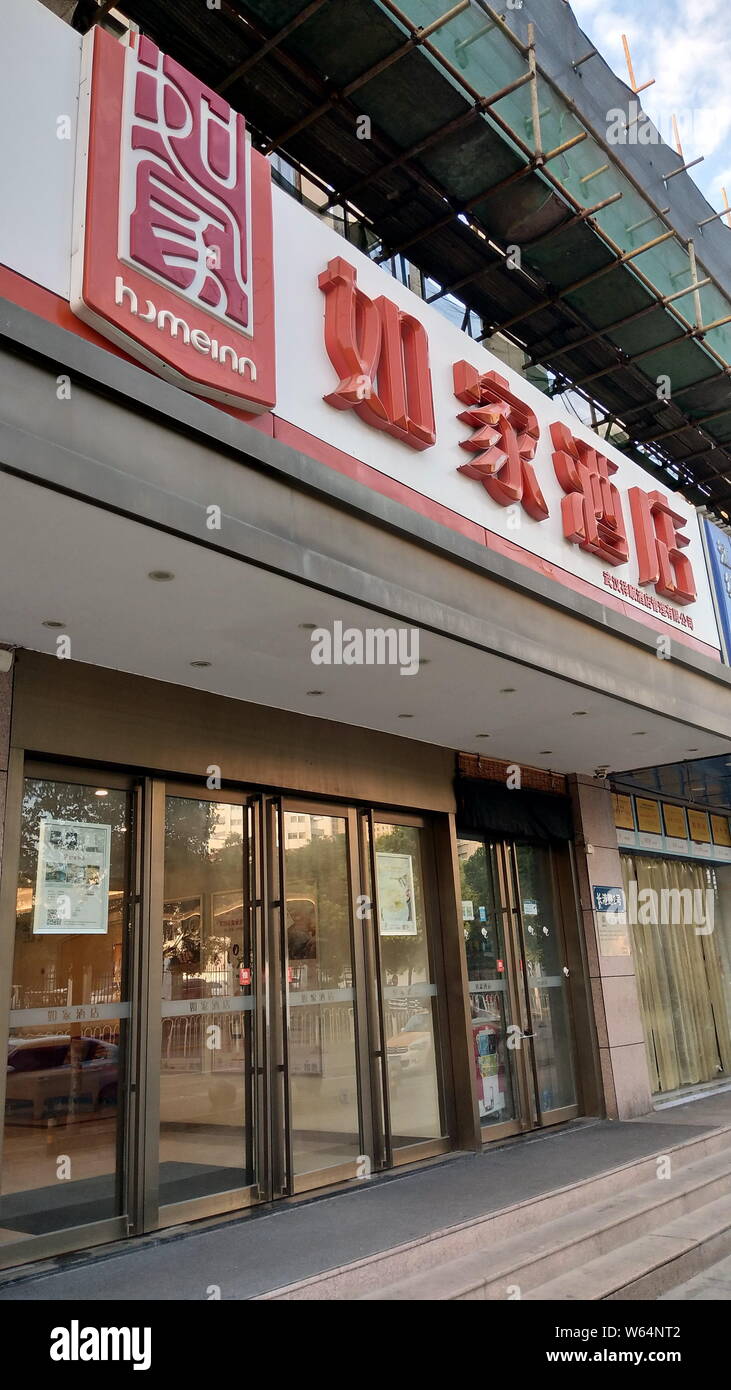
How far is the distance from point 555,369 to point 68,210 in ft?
25.8

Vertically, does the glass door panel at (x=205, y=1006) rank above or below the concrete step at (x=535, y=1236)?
above

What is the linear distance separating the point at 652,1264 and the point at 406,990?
2.55m

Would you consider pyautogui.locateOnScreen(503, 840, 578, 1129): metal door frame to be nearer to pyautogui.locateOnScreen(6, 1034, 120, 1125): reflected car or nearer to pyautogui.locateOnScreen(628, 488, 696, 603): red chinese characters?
pyautogui.locateOnScreen(628, 488, 696, 603): red chinese characters

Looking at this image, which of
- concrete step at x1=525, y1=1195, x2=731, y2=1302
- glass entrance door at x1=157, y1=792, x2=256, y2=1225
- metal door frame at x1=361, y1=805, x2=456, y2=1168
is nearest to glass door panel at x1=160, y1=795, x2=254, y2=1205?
glass entrance door at x1=157, y1=792, x2=256, y2=1225

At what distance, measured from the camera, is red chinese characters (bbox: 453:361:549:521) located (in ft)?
18.5

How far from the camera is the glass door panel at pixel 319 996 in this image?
600 centimetres

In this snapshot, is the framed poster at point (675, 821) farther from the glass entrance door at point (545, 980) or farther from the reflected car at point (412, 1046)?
the reflected car at point (412, 1046)

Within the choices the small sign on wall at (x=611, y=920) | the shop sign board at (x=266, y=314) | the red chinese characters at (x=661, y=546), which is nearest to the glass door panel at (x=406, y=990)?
the small sign on wall at (x=611, y=920)

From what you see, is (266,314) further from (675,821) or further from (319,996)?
(675,821)

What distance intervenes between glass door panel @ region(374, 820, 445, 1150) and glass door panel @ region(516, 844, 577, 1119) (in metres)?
1.36

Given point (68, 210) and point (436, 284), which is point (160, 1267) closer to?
point (68, 210)

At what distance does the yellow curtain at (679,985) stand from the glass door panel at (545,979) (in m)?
1.46

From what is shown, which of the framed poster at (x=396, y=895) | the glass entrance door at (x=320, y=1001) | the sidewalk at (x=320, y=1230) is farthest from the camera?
the framed poster at (x=396, y=895)

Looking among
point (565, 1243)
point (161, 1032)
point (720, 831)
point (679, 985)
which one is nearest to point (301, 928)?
point (161, 1032)
